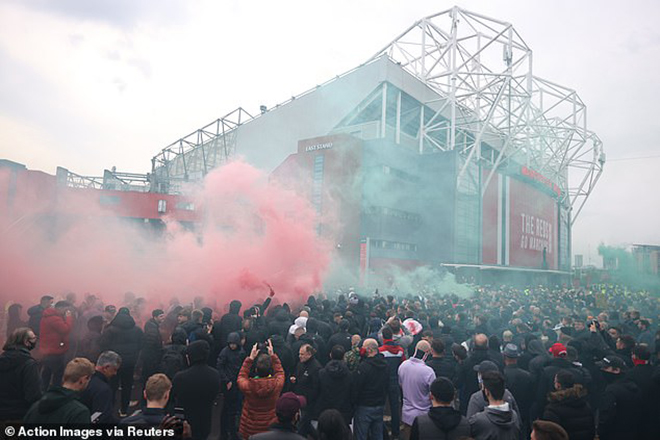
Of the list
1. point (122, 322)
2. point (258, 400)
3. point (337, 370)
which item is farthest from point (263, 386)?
point (122, 322)

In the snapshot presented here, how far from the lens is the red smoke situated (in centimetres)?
1402

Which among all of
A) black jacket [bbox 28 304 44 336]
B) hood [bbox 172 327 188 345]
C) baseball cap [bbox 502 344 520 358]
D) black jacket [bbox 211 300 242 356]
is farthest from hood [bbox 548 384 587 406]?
black jacket [bbox 28 304 44 336]

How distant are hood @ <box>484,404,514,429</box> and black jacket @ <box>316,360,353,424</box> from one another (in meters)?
1.58

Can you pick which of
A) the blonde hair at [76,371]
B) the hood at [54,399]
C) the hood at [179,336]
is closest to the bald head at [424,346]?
the hood at [179,336]

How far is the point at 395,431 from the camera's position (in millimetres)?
5473

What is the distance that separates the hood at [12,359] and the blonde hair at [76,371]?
2.80ft

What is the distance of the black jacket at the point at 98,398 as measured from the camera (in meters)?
3.48

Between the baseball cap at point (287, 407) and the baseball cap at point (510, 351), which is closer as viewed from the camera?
the baseball cap at point (287, 407)

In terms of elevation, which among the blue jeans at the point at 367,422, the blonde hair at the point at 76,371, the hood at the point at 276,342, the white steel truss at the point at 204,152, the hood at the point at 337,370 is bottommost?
the blue jeans at the point at 367,422

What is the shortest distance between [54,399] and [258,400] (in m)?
1.81

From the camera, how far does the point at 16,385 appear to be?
3.52 m

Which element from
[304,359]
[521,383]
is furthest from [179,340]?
[521,383]

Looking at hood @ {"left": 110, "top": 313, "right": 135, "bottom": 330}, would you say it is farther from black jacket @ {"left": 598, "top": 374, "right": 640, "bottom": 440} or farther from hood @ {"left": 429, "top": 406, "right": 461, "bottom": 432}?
black jacket @ {"left": 598, "top": 374, "right": 640, "bottom": 440}

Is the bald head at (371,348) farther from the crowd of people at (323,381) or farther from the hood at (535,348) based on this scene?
the hood at (535,348)
